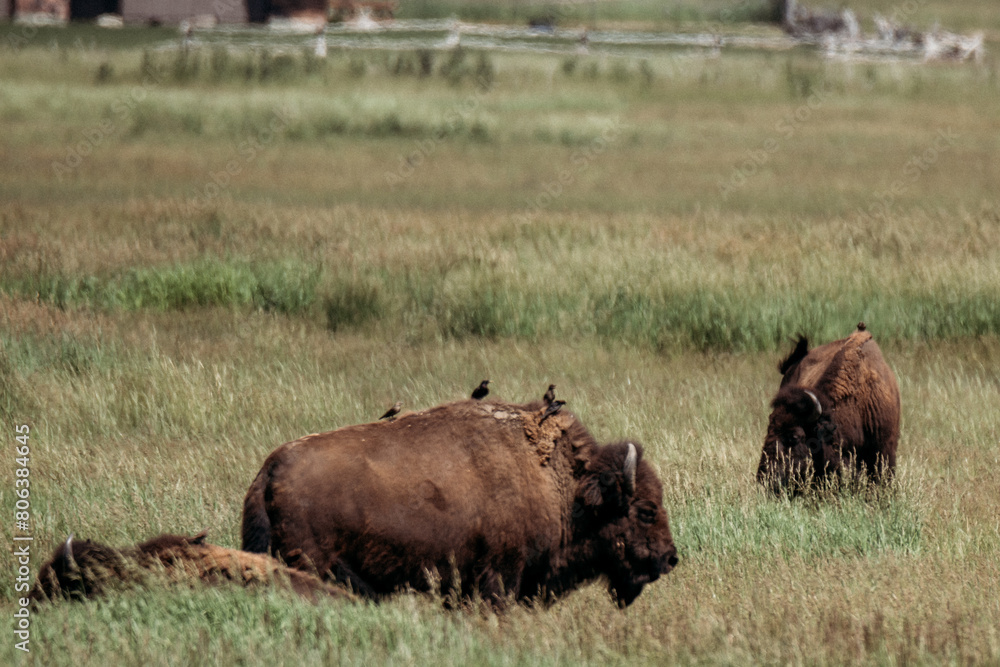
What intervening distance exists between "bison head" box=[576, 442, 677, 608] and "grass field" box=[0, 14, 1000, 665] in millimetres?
228

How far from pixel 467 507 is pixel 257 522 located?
0.92 meters

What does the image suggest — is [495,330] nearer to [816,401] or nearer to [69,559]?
[816,401]

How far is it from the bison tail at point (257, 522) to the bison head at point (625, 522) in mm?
1541

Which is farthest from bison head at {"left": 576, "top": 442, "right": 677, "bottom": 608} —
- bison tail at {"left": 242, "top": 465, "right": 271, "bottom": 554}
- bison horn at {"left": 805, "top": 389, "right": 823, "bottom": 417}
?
bison horn at {"left": 805, "top": 389, "right": 823, "bottom": 417}

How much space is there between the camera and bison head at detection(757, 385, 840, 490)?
298 inches

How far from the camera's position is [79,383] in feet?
33.3

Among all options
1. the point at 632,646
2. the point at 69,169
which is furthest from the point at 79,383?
the point at 69,169

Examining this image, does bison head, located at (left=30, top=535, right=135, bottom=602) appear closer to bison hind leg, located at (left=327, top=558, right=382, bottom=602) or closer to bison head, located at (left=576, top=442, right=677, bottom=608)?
bison hind leg, located at (left=327, top=558, right=382, bottom=602)

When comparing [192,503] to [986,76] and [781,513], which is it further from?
[986,76]

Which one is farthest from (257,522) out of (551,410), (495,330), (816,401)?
(495,330)

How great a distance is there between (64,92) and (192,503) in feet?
92.8

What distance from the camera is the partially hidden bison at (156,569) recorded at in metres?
4.81

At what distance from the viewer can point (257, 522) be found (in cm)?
497

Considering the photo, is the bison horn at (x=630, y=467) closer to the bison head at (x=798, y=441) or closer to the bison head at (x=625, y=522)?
the bison head at (x=625, y=522)
